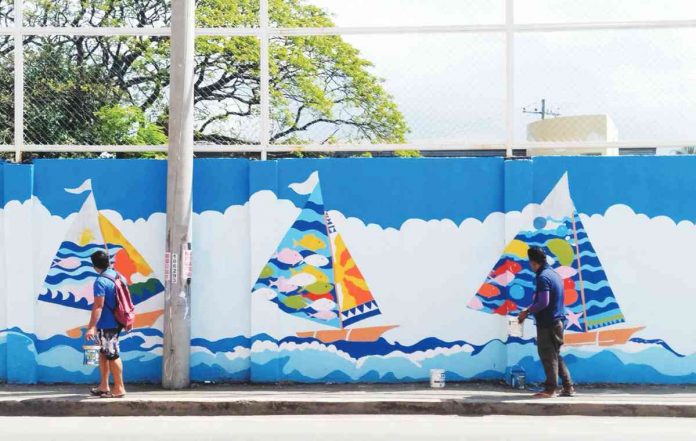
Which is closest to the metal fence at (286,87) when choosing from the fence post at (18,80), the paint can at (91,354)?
the fence post at (18,80)

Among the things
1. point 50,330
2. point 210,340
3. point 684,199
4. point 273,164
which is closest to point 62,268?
point 50,330

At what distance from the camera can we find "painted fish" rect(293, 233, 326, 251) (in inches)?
396

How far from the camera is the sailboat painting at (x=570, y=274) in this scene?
9.84 m

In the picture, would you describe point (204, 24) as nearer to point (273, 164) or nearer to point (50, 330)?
point (273, 164)

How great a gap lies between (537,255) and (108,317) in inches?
193

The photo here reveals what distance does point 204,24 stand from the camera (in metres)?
11.8

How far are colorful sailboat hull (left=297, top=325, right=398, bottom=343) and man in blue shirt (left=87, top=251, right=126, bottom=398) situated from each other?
224 cm

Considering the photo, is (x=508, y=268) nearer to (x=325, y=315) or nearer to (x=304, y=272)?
(x=325, y=315)

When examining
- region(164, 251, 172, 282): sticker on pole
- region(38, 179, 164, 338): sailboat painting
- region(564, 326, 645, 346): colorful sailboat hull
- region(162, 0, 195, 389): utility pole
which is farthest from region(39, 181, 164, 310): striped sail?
region(564, 326, 645, 346): colorful sailboat hull

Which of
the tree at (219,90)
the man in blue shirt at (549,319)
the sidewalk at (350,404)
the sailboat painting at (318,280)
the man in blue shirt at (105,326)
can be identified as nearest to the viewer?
the sidewalk at (350,404)

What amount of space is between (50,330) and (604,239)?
7009 millimetres

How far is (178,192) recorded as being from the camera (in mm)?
9500

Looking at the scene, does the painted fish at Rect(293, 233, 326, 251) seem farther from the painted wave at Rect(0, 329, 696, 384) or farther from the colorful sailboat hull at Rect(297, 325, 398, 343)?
the painted wave at Rect(0, 329, 696, 384)

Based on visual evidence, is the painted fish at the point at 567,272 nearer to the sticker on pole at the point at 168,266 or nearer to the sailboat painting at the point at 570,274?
the sailboat painting at the point at 570,274
